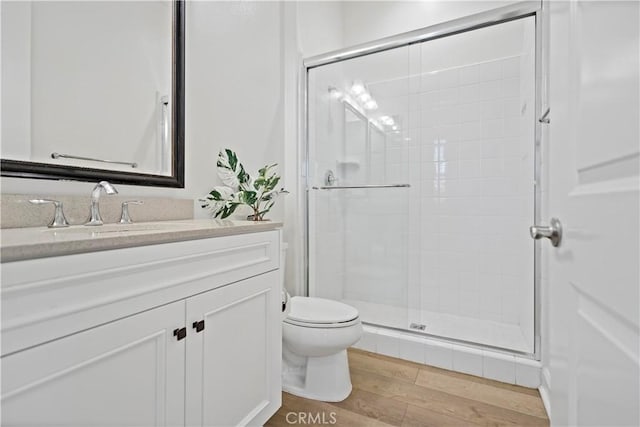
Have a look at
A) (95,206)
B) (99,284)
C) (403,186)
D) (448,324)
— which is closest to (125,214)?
(95,206)

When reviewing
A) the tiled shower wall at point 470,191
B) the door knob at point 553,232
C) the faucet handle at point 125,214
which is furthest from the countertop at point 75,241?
the tiled shower wall at point 470,191

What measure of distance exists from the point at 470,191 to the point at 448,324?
976 mm

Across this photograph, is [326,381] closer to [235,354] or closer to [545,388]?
[235,354]

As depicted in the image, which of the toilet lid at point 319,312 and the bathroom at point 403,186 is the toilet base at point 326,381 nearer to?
the bathroom at point 403,186

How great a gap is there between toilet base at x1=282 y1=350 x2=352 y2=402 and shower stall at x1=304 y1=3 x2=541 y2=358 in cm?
68

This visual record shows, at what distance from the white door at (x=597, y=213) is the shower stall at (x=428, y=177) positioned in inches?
64.0

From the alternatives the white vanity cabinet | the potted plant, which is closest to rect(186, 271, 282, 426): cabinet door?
the white vanity cabinet

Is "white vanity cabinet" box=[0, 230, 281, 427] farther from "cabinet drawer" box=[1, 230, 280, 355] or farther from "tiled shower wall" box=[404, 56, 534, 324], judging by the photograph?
"tiled shower wall" box=[404, 56, 534, 324]

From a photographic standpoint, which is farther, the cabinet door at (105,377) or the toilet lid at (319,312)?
the toilet lid at (319,312)

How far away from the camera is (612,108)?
485mm

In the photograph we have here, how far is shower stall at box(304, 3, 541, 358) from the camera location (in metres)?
2.35

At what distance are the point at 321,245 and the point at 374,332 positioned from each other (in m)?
0.70

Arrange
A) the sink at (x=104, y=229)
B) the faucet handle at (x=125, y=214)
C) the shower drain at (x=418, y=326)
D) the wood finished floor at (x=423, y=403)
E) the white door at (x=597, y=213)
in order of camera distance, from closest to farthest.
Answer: the white door at (x=597, y=213), the sink at (x=104, y=229), the faucet handle at (x=125, y=214), the wood finished floor at (x=423, y=403), the shower drain at (x=418, y=326)

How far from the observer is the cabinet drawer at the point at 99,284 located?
61 centimetres
